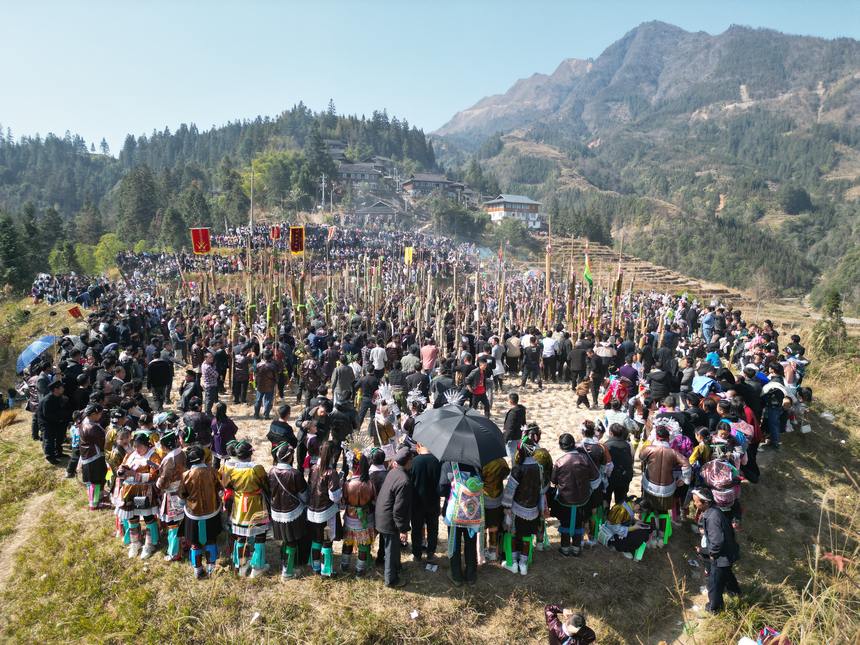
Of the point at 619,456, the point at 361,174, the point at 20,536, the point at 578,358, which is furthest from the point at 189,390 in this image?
the point at 361,174

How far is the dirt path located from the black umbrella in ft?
16.2

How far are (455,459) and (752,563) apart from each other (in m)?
4.36

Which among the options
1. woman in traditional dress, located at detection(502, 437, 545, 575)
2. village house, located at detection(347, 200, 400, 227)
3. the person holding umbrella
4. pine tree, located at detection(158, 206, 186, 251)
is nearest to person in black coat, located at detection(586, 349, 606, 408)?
woman in traditional dress, located at detection(502, 437, 545, 575)

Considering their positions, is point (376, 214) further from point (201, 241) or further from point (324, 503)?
point (324, 503)

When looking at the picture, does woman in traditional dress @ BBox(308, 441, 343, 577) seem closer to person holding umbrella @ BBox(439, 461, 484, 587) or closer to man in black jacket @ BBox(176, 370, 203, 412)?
person holding umbrella @ BBox(439, 461, 484, 587)

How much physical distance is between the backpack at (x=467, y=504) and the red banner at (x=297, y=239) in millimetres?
11088

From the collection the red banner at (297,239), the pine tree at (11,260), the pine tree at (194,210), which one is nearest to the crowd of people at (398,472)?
the red banner at (297,239)

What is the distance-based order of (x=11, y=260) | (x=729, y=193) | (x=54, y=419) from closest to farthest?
1. (x=54, y=419)
2. (x=11, y=260)
3. (x=729, y=193)

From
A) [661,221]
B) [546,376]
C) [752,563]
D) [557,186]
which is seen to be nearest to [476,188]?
[661,221]

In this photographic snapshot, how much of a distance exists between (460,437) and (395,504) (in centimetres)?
86

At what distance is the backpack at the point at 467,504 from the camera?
4.77 m

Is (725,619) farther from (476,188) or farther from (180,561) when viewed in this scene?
(476,188)

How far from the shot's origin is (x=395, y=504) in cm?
463

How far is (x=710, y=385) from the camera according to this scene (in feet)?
26.0
